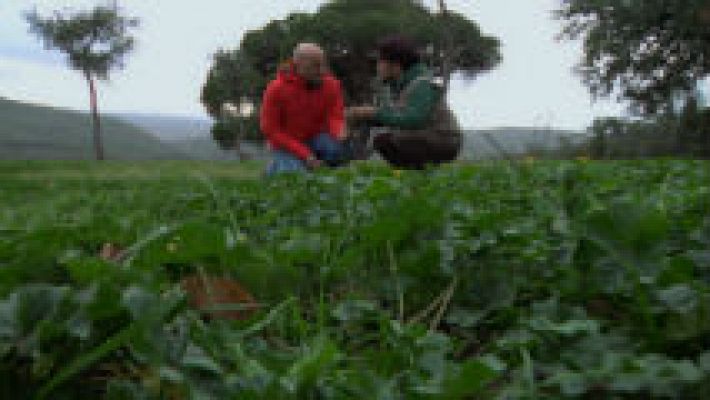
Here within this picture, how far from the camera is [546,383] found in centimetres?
126

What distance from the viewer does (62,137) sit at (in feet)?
227

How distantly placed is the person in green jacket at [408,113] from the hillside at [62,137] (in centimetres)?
4580

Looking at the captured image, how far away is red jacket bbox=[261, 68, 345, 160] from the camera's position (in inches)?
384

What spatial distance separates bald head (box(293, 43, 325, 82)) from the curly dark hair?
0.62 metres

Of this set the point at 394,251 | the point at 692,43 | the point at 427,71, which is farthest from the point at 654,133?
the point at 394,251

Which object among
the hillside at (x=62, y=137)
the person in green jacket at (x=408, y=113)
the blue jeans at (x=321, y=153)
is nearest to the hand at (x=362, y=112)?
the person in green jacket at (x=408, y=113)

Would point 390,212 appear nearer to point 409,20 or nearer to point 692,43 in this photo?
point 692,43

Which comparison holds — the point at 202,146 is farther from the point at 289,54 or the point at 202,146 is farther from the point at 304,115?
the point at 304,115

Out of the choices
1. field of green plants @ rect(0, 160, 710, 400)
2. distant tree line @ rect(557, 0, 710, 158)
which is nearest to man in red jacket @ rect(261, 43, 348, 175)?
field of green plants @ rect(0, 160, 710, 400)

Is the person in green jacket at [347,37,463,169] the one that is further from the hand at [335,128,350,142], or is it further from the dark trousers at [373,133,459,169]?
the hand at [335,128,350,142]

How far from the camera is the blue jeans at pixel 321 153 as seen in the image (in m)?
9.89

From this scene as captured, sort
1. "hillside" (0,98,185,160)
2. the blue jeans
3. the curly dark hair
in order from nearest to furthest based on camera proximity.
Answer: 1. the curly dark hair
2. the blue jeans
3. "hillside" (0,98,185,160)

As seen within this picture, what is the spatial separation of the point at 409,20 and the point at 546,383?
49.7 meters

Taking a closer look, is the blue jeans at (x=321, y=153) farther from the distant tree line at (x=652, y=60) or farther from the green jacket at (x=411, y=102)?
the distant tree line at (x=652, y=60)
